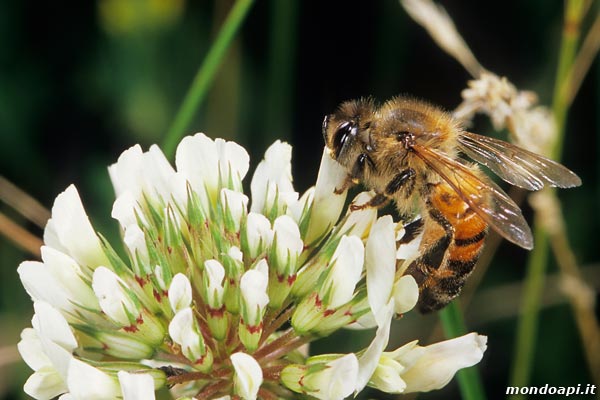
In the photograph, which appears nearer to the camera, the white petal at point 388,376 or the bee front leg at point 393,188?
the white petal at point 388,376

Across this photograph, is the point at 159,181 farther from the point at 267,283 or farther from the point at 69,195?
the point at 267,283

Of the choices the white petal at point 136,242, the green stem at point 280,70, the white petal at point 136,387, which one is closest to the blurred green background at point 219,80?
the green stem at point 280,70

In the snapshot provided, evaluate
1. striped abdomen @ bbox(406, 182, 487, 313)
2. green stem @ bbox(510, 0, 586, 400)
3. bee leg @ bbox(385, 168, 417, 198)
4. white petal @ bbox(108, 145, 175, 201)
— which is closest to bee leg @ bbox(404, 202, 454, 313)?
striped abdomen @ bbox(406, 182, 487, 313)

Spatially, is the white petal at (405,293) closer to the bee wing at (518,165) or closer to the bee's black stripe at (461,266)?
the bee's black stripe at (461,266)

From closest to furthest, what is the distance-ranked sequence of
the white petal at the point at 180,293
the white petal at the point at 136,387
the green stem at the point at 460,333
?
the white petal at the point at 136,387 < the white petal at the point at 180,293 < the green stem at the point at 460,333

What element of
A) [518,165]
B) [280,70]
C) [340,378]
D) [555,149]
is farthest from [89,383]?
[280,70]

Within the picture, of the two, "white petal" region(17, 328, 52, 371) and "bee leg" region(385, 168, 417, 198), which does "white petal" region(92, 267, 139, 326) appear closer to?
"white petal" region(17, 328, 52, 371)
